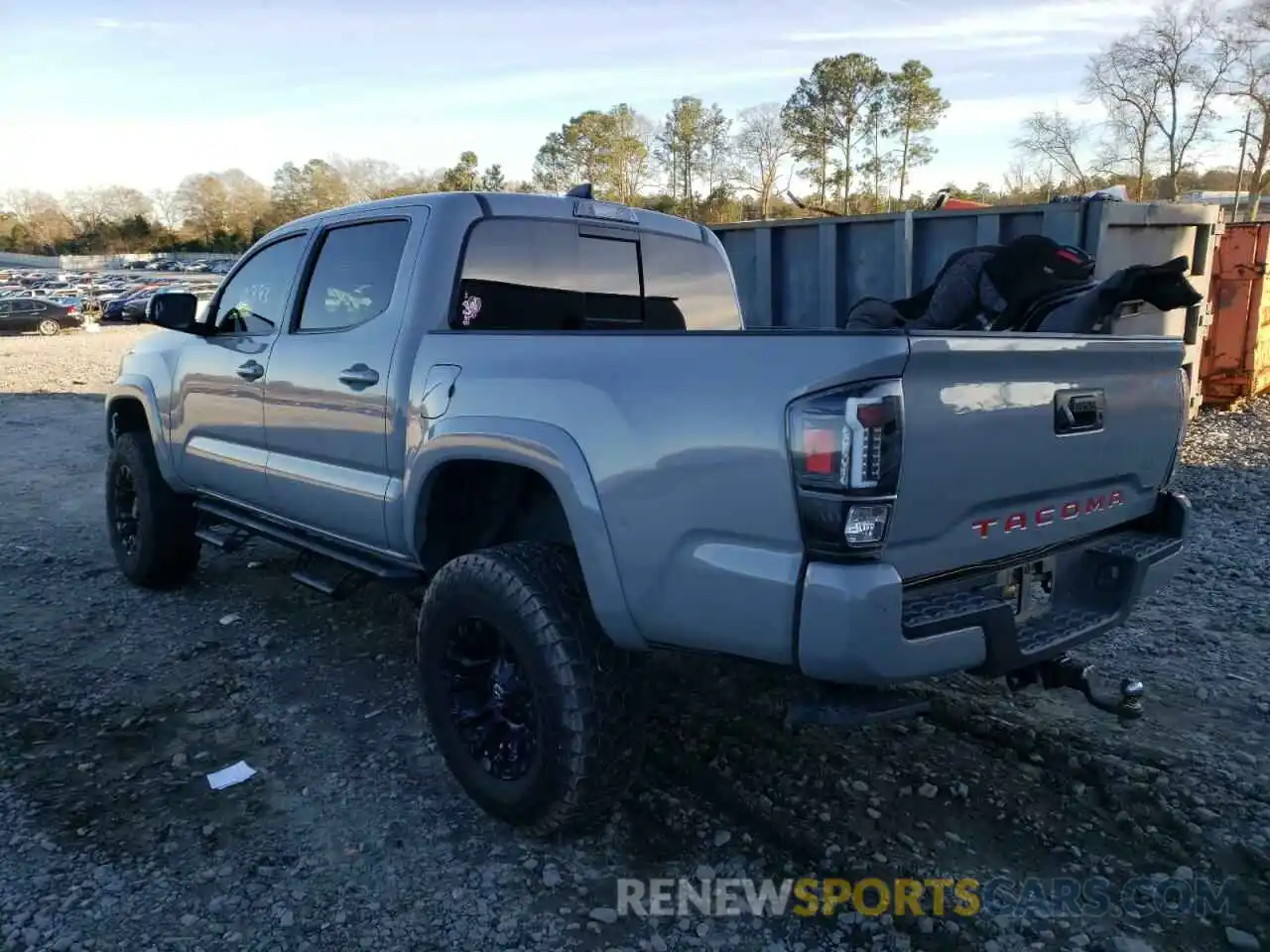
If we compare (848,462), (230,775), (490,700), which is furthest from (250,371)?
(848,462)

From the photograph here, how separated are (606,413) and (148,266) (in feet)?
293

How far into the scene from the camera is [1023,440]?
2568 millimetres

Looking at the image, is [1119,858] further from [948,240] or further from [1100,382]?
[948,240]

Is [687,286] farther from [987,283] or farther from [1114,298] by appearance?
[987,283]

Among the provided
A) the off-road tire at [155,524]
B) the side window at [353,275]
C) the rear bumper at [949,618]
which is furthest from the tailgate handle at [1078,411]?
the off-road tire at [155,524]

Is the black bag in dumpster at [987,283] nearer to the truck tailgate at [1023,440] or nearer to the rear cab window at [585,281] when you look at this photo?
the rear cab window at [585,281]

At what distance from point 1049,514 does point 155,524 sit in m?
4.48

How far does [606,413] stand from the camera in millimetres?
2680

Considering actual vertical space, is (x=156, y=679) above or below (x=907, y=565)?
below

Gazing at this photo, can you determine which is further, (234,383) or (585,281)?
(234,383)

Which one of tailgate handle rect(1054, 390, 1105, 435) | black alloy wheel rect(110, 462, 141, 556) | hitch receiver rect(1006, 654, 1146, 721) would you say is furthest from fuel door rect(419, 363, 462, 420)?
black alloy wheel rect(110, 462, 141, 556)

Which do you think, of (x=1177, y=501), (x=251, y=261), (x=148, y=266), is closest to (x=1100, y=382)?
(x=1177, y=501)

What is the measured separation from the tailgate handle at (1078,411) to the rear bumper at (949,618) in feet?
1.23

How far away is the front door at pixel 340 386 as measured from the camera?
140 inches
